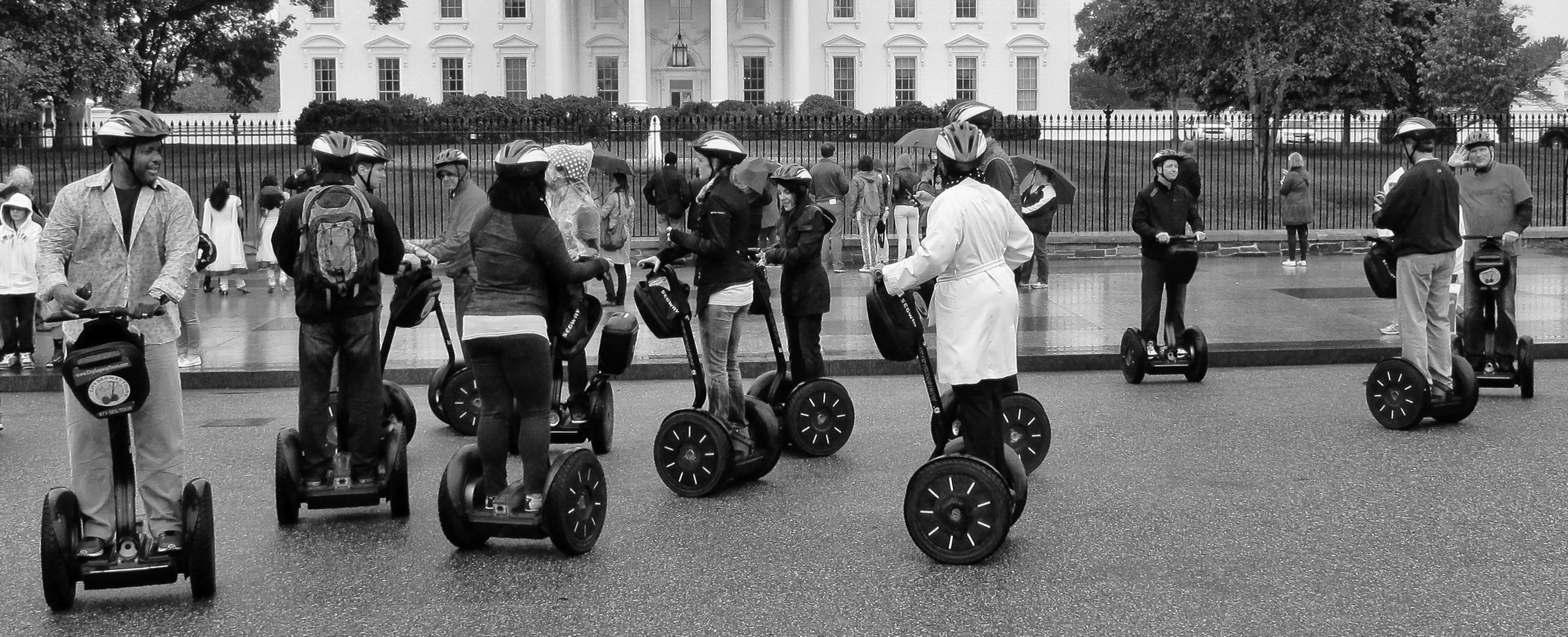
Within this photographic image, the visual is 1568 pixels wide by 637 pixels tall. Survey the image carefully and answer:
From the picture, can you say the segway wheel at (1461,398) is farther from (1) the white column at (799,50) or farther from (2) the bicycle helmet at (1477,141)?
(1) the white column at (799,50)

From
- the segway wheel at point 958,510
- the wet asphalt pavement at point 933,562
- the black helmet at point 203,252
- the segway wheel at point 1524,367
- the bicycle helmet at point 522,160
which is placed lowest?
the wet asphalt pavement at point 933,562

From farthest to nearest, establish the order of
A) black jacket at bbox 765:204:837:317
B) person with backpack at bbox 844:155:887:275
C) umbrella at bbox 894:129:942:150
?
1. person with backpack at bbox 844:155:887:275
2. umbrella at bbox 894:129:942:150
3. black jacket at bbox 765:204:837:317

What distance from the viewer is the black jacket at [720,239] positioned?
7629 millimetres

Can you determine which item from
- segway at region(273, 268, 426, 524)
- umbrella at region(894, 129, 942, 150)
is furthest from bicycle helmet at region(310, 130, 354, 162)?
umbrella at region(894, 129, 942, 150)

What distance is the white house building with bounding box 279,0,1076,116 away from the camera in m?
50.6

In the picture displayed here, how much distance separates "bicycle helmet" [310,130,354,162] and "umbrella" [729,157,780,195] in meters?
1.92

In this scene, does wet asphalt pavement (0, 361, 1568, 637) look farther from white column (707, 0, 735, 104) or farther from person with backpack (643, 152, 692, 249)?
white column (707, 0, 735, 104)

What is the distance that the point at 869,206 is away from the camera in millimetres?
20750

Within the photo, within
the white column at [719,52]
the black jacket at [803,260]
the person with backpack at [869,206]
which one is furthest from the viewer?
the white column at [719,52]

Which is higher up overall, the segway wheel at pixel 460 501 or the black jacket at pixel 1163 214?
the black jacket at pixel 1163 214

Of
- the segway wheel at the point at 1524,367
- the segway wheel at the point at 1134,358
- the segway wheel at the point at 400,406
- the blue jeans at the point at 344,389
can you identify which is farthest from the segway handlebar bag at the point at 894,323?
the segway wheel at the point at 1524,367

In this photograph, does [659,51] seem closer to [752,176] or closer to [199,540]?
[752,176]

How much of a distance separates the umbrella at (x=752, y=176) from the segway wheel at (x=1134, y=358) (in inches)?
158

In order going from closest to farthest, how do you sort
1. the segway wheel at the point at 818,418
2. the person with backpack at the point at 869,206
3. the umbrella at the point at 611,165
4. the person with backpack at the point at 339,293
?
the person with backpack at the point at 339,293
the segway wheel at the point at 818,418
the umbrella at the point at 611,165
the person with backpack at the point at 869,206
